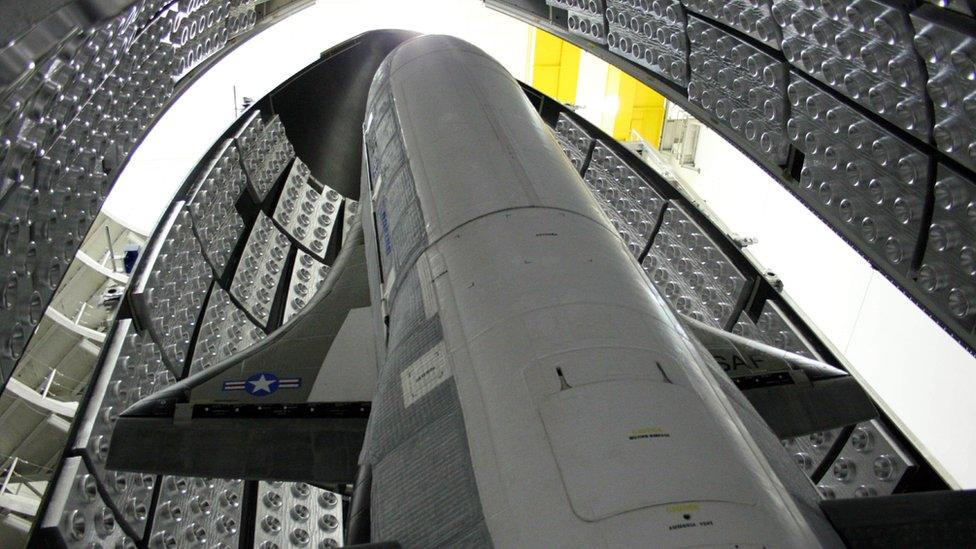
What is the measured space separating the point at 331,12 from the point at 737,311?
537 inches

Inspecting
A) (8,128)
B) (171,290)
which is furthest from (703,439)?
(171,290)

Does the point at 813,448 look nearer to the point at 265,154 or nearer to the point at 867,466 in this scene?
the point at 867,466

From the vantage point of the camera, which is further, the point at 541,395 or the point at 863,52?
the point at 863,52

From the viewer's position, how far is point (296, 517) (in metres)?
6.95

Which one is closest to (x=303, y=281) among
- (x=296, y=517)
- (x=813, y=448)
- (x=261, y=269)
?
(x=261, y=269)

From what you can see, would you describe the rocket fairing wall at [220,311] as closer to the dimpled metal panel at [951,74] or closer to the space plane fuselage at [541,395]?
the space plane fuselage at [541,395]

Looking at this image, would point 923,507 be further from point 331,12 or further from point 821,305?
point 331,12

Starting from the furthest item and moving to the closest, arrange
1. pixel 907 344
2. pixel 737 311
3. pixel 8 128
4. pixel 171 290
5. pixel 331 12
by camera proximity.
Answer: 1. pixel 331 12
2. pixel 907 344
3. pixel 737 311
4. pixel 171 290
5. pixel 8 128

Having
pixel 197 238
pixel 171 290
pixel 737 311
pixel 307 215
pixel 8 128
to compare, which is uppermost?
pixel 307 215

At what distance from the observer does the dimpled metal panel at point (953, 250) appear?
17.3 feet

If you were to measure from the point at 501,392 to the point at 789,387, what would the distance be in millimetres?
3034

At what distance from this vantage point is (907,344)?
9.37 metres

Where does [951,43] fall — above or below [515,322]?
above

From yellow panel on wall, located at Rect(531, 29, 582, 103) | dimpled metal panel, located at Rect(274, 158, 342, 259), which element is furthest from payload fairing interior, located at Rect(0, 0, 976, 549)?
yellow panel on wall, located at Rect(531, 29, 582, 103)
